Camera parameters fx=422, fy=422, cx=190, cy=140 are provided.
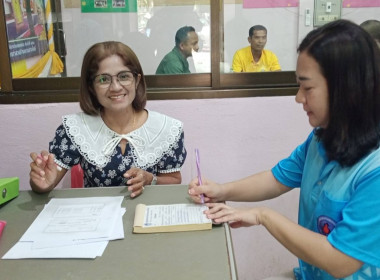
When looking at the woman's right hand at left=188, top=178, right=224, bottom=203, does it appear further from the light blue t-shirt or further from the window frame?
the window frame

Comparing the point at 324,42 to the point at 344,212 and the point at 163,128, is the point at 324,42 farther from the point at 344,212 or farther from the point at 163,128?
Result: the point at 163,128

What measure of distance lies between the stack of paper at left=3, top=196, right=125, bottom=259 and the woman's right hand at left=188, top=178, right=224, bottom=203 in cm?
24

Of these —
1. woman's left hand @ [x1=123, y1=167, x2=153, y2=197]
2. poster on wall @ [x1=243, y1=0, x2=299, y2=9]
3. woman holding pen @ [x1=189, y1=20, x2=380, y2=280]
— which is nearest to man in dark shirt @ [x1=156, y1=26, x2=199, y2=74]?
poster on wall @ [x1=243, y1=0, x2=299, y2=9]

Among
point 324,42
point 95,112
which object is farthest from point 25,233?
point 324,42

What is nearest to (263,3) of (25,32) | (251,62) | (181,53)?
(251,62)

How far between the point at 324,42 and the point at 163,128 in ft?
3.03

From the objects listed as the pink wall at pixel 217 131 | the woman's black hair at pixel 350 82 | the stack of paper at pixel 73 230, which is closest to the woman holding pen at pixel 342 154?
the woman's black hair at pixel 350 82

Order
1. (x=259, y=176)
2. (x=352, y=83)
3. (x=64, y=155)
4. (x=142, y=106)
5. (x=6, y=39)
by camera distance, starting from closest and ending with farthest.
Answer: (x=352, y=83) < (x=259, y=176) < (x=64, y=155) < (x=142, y=106) < (x=6, y=39)

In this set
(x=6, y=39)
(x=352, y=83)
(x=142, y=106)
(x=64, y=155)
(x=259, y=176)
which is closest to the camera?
(x=352, y=83)

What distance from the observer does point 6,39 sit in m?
2.30

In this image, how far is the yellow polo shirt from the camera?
2.45 m

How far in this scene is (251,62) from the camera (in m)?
2.52

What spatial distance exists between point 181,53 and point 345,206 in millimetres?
1726

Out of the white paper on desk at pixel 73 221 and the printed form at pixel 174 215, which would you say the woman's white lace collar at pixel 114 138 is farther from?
the printed form at pixel 174 215
